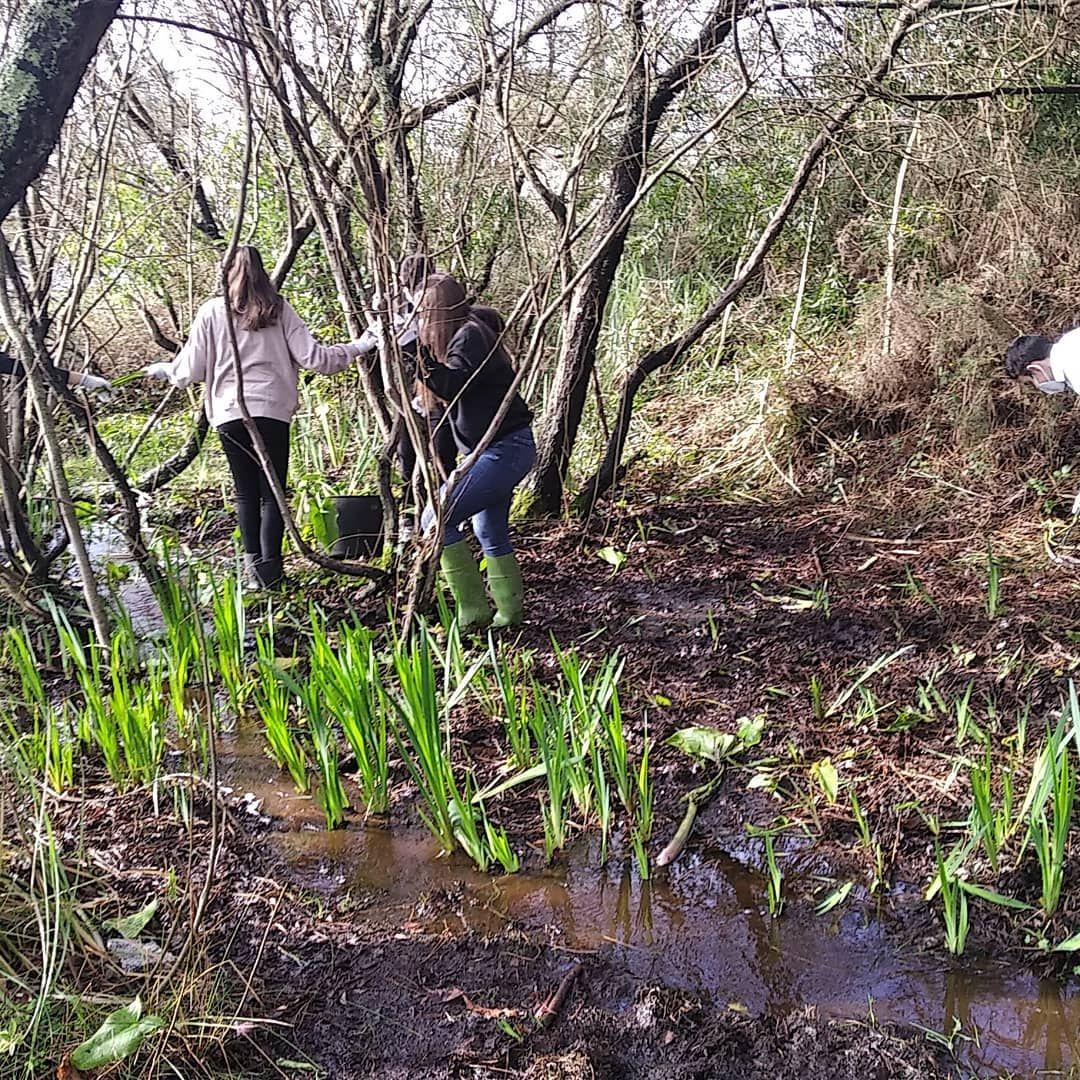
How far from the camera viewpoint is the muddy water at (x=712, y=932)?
1999 millimetres

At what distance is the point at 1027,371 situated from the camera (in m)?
3.71

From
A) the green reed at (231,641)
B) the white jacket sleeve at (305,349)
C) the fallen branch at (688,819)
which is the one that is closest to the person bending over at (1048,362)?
the fallen branch at (688,819)

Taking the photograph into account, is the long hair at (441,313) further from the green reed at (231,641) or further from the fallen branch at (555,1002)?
the fallen branch at (555,1002)

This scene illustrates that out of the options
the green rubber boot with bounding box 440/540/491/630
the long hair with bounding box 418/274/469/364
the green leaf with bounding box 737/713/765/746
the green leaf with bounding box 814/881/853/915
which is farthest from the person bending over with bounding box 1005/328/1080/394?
the green rubber boot with bounding box 440/540/491/630

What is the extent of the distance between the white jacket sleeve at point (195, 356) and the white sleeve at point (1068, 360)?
3320 mm

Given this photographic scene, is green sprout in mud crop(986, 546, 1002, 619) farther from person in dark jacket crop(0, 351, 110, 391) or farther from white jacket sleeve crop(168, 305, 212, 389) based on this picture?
person in dark jacket crop(0, 351, 110, 391)

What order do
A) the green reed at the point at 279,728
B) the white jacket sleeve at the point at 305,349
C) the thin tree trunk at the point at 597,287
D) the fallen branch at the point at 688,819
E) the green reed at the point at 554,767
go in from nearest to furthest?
1. the green reed at the point at 554,767
2. the fallen branch at the point at 688,819
3. the green reed at the point at 279,728
4. the white jacket sleeve at the point at 305,349
5. the thin tree trunk at the point at 597,287

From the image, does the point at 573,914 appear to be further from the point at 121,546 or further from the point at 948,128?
the point at 948,128

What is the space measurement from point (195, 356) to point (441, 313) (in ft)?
4.12

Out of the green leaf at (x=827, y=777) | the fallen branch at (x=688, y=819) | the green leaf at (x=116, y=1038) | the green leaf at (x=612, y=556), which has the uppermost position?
A: the green leaf at (x=612, y=556)

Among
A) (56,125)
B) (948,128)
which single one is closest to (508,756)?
(56,125)

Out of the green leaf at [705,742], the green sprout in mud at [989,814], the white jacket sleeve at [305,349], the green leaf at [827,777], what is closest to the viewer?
the green sprout in mud at [989,814]

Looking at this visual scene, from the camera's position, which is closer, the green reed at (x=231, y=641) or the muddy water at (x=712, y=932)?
the muddy water at (x=712, y=932)

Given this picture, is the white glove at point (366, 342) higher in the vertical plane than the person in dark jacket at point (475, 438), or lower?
higher
